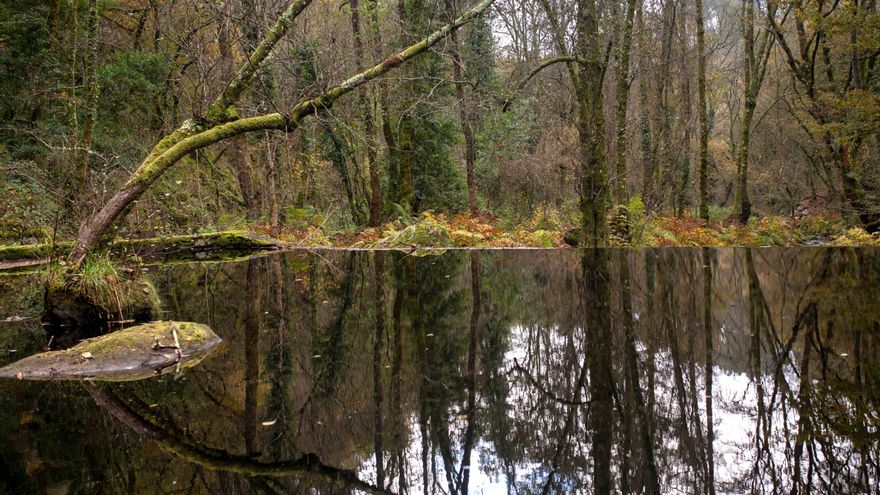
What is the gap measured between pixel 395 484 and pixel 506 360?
62.0 inches

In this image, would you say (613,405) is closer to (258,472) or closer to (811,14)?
(258,472)

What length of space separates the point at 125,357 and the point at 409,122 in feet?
52.0

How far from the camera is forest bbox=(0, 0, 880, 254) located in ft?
36.2

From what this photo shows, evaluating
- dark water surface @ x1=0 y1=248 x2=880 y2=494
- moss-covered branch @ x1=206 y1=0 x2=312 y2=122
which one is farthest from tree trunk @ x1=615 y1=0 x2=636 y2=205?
dark water surface @ x1=0 y1=248 x2=880 y2=494

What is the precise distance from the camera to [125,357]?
163 inches

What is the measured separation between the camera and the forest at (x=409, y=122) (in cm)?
1102

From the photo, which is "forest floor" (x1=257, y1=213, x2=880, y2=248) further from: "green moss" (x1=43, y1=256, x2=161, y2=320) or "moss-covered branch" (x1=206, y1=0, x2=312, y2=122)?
"green moss" (x1=43, y1=256, x2=161, y2=320)

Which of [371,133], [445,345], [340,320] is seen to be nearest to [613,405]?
[445,345]

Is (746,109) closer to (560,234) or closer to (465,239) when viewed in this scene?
(560,234)

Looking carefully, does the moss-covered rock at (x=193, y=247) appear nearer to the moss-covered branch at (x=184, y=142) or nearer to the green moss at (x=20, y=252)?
the green moss at (x=20, y=252)

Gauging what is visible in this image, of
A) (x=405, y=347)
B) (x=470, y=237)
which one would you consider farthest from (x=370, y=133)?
(x=405, y=347)

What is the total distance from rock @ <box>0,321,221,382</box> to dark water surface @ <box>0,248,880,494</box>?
7.5 inches

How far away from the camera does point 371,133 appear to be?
57.6 ft

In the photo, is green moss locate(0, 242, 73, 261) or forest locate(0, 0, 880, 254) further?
forest locate(0, 0, 880, 254)
